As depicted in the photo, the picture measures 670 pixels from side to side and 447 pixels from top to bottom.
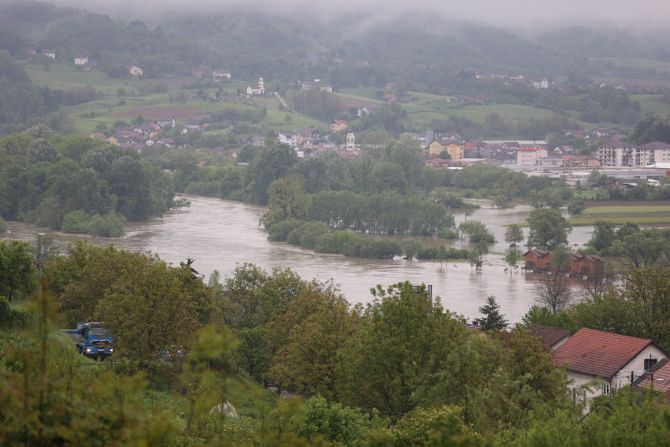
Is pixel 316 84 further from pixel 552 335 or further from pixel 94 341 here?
pixel 94 341

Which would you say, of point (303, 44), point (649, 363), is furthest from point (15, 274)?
point (303, 44)

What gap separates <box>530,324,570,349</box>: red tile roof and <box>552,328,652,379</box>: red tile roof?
44cm

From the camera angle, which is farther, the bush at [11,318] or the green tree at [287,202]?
the green tree at [287,202]

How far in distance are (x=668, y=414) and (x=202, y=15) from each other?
391 feet

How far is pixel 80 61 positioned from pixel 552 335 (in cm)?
6715

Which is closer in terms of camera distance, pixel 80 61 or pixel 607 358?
pixel 607 358

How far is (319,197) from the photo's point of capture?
31969 millimetres

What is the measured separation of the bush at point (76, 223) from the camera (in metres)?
29.0

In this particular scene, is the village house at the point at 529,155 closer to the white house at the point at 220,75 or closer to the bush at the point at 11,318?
the white house at the point at 220,75

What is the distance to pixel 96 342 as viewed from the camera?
10656 mm

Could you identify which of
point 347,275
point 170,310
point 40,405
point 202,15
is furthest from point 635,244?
point 202,15

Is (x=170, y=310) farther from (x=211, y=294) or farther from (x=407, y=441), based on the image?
(x=407, y=441)

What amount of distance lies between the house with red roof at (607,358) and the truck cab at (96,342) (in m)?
4.07

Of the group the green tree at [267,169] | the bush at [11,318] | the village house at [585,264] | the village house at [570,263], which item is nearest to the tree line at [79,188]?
the green tree at [267,169]
